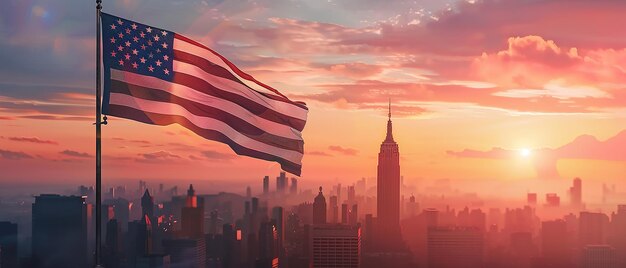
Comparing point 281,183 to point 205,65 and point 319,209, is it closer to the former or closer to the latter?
point 319,209

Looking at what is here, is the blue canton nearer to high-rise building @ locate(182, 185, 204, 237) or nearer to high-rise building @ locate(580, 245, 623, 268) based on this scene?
high-rise building @ locate(182, 185, 204, 237)

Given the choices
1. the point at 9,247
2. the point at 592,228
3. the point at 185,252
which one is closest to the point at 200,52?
the point at 9,247

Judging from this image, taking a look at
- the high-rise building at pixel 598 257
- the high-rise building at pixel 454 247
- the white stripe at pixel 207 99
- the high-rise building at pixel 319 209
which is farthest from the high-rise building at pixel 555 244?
the white stripe at pixel 207 99

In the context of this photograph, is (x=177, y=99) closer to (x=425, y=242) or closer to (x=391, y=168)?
(x=425, y=242)

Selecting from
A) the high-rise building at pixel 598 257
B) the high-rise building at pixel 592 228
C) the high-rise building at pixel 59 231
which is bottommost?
the high-rise building at pixel 598 257

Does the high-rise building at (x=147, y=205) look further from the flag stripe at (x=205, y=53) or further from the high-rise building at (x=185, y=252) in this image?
the flag stripe at (x=205, y=53)

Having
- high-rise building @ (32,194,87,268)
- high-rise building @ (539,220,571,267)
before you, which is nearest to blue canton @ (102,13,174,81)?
high-rise building @ (32,194,87,268)
